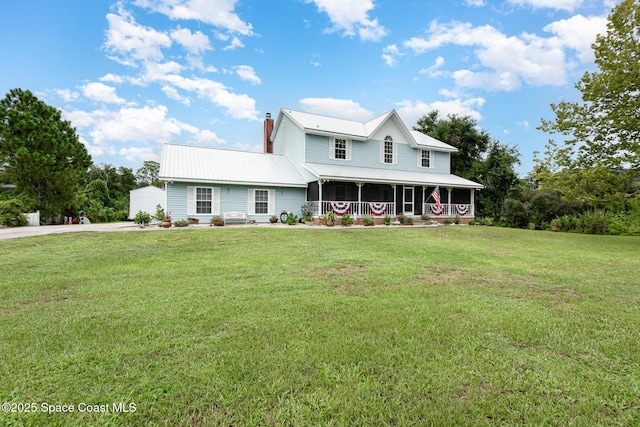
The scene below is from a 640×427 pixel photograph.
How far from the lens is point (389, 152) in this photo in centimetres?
2306

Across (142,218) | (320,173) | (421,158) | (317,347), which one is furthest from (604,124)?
(142,218)

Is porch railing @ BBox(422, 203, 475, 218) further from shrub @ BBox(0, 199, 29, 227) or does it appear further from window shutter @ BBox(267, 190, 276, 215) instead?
shrub @ BBox(0, 199, 29, 227)

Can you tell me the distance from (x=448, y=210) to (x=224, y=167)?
1687cm

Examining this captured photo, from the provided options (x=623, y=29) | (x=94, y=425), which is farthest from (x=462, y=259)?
(x=623, y=29)

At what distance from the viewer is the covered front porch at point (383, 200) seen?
1859 cm

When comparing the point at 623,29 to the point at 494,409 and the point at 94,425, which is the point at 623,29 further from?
the point at 94,425

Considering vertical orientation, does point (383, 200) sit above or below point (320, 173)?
below

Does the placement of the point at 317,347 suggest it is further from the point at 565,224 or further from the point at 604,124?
the point at 565,224

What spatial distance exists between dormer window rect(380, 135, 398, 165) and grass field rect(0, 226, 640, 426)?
17.6 meters

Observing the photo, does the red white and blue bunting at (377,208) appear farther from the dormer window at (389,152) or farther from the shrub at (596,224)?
the shrub at (596,224)

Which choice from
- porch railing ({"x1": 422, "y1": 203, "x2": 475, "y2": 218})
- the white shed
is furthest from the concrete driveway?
porch railing ({"x1": 422, "y1": 203, "x2": 475, "y2": 218})

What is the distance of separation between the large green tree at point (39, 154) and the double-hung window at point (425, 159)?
1073 inches

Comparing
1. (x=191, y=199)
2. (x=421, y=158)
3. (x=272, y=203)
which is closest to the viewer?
(x=191, y=199)

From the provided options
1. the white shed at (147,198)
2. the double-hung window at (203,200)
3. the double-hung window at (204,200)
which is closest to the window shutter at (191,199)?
the double-hung window at (203,200)
